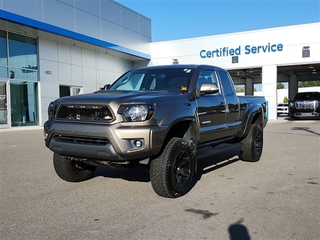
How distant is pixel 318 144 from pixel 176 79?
6.46 m

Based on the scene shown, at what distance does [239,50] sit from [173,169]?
21783mm

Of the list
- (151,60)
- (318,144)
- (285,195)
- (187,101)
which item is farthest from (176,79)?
(151,60)

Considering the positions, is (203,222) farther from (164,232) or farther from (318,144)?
(318,144)

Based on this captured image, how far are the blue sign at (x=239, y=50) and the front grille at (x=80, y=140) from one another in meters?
21.9

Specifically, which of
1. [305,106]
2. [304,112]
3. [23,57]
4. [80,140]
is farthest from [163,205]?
[305,106]

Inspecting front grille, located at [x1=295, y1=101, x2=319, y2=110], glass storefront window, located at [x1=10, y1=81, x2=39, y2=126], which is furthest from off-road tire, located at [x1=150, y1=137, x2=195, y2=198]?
front grille, located at [x1=295, y1=101, x2=319, y2=110]

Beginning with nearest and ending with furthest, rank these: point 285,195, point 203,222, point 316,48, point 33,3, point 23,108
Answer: point 203,222 < point 285,195 < point 33,3 < point 23,108 < point 316,48

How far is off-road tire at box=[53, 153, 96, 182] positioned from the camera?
5.14 meters

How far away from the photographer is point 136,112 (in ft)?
13.5

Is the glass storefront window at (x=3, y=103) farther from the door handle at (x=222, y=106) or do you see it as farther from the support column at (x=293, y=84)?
the support column at (x=293, y=84)

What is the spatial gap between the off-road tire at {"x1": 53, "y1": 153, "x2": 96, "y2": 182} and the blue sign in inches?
825

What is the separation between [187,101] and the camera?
4.84 metres

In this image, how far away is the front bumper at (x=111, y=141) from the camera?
3.97 m

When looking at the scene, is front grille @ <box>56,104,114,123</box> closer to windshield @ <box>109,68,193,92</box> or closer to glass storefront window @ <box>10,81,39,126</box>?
windshield @ <box>109,68,193,92</box>
